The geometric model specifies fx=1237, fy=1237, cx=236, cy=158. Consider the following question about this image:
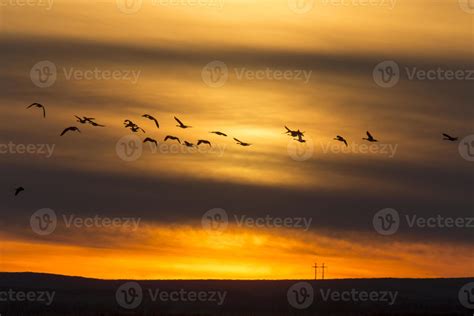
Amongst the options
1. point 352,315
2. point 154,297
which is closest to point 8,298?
point 154,297

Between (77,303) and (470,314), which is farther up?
(77,303)

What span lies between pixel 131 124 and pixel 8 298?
9016cm

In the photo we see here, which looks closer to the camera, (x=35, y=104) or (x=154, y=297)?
(x=35, y=104)

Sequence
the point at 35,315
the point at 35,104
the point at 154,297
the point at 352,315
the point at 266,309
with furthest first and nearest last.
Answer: the point at 154,297 → the point at 266,309 → the point at 352,315 → the point at 35,315 → the point at 35,104

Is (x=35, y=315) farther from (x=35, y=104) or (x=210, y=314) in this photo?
(x=35, y=104)

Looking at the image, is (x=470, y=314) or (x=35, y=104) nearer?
(x=35, y=104)

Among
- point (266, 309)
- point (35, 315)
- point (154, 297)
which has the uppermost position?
point (154, 297)

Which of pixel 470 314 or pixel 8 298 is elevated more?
A: pixel 8 298

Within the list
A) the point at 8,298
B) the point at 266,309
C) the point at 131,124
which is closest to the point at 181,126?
the point at 131,124

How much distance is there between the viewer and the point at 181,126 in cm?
8619

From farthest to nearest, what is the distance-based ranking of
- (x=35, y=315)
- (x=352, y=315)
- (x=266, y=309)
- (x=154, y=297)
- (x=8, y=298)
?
(x=154, y=297)
(x=8, y=298)
(x=266, y=309)
(x=352, y=315)
(x=35, y=315)

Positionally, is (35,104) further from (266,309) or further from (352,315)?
(266,309)

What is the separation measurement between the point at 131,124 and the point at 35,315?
34860 mm

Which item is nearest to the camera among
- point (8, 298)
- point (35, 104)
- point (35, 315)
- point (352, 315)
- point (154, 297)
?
point (35, 104)
